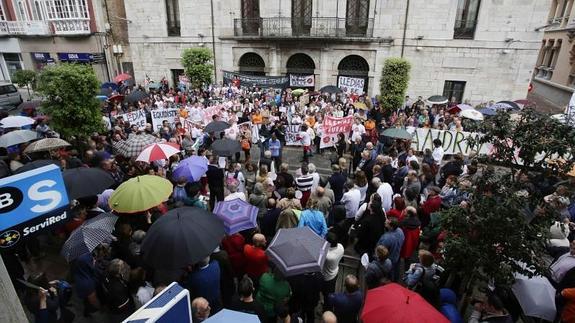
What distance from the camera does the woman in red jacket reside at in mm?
5980

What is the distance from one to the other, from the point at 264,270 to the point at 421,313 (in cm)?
257

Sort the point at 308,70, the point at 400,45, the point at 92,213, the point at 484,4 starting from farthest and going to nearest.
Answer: the point at 308,70
the point at 400,45
the point at 484,4
the point at 92,213

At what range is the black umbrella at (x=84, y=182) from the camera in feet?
20.0

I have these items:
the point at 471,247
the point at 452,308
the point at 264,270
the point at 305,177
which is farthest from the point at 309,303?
the point at 305,177

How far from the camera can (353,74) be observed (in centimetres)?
2145

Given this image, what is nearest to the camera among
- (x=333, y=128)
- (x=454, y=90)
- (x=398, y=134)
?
(x=398, y=134)

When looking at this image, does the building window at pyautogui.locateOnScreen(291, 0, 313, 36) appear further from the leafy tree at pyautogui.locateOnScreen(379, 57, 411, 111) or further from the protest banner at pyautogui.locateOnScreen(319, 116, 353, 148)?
the protest banner at pyautogui.locateOnScreen(319, 116, 353, 148)

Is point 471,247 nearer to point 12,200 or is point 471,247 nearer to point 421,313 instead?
point 421,313

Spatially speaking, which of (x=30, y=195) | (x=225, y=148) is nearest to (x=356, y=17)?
(x=225, y=148)

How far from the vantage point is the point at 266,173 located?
796 centimetres

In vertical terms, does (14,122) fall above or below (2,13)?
below

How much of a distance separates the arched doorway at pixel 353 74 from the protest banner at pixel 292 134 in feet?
27.3

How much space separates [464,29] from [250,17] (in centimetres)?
1297

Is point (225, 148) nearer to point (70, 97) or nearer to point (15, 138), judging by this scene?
point (70, 97)
